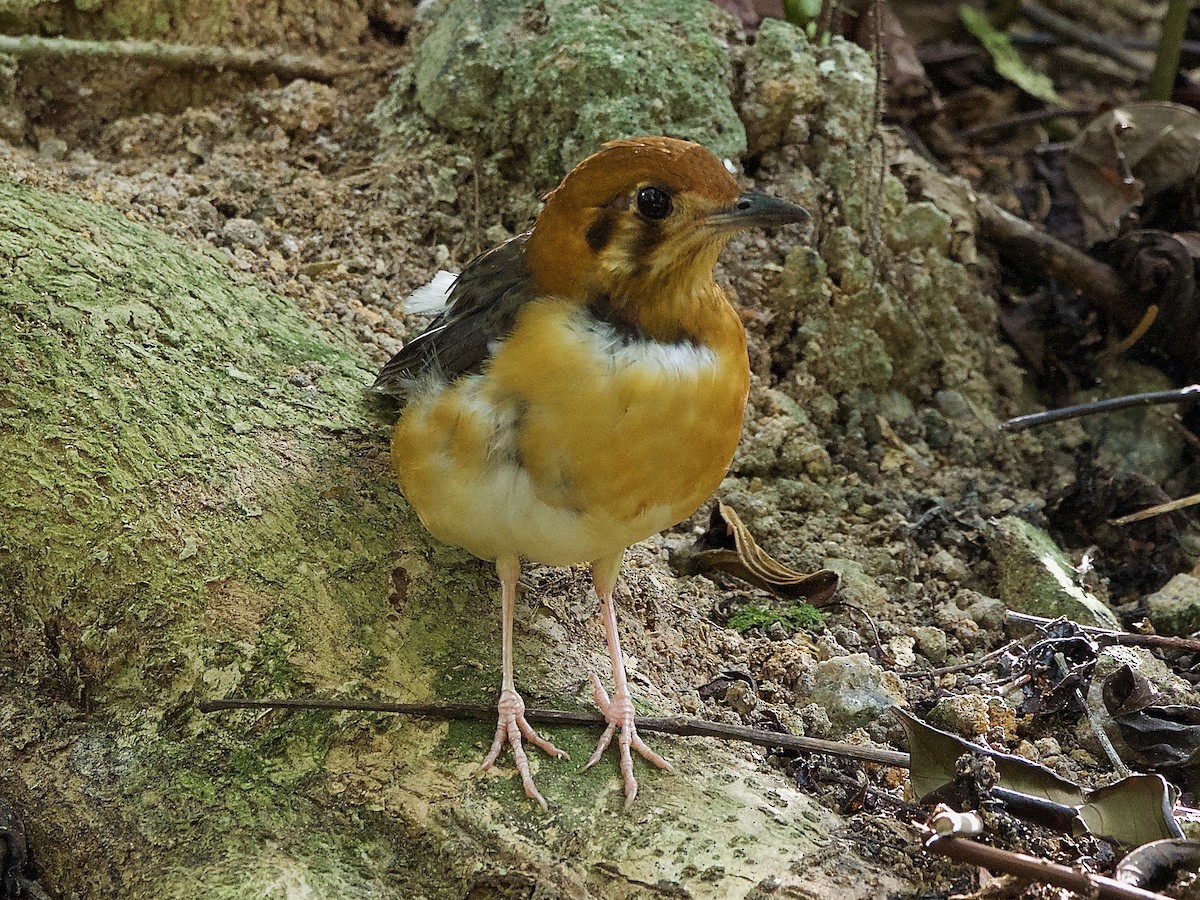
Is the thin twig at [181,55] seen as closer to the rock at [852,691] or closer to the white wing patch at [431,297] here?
the white wing patch at [431,297]

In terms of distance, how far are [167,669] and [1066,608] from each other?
8.82 ft

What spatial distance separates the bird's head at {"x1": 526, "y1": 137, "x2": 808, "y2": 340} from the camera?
2895mm

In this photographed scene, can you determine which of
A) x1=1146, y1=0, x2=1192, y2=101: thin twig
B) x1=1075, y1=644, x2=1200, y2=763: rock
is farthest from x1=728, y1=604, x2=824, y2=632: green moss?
x1=1146, y1=0, x2=1192, y2=101: thin twig

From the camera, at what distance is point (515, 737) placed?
3.00 m

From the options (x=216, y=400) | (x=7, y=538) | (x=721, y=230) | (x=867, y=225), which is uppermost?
(x=721, y=230)

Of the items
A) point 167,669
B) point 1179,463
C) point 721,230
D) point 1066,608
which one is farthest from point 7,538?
point 1179,463

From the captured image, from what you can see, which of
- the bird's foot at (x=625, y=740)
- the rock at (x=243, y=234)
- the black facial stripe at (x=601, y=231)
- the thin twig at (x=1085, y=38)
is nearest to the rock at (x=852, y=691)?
the bird's foot at (x=625, y=740)

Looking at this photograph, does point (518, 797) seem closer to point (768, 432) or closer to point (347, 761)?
point (347, 761)

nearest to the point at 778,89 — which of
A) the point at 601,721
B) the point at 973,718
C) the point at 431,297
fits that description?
the point at 431,297

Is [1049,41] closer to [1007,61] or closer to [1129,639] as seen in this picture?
[1007,61]

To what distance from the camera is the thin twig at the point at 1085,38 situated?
279 inches

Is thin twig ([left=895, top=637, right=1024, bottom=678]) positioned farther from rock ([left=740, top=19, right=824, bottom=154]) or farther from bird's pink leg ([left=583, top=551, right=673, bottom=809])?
rock ([left=740, top=19, right=824, bottom=154])

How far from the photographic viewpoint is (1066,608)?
3.86m

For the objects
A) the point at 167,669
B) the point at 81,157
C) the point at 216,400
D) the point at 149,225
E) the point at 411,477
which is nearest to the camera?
the point at 167,669
